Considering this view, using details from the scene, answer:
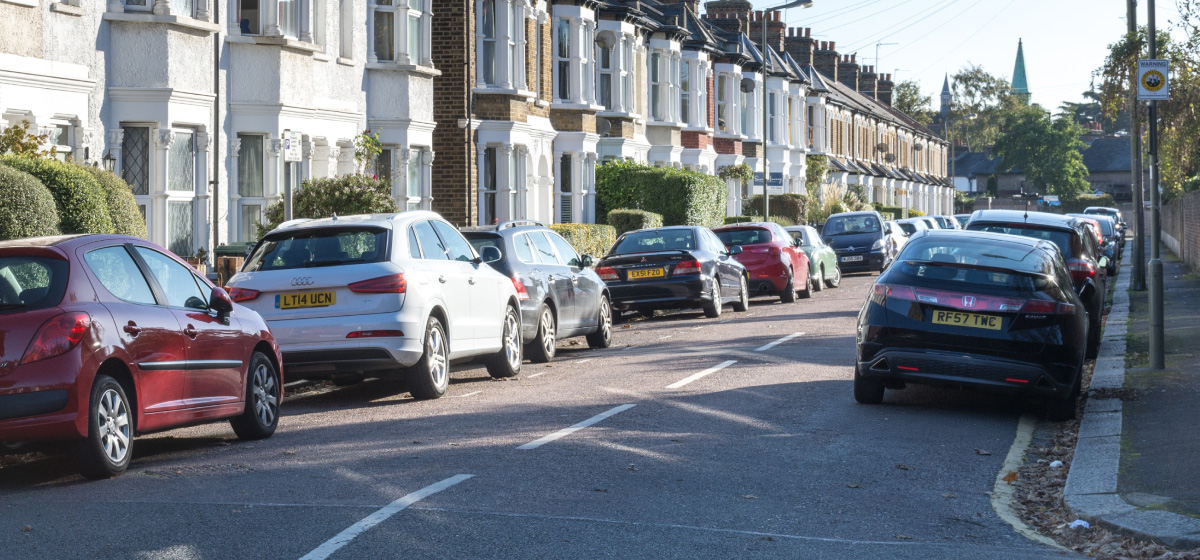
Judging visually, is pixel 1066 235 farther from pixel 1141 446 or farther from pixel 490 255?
pixel 1141 446

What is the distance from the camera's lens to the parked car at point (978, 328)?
10805 millimetres

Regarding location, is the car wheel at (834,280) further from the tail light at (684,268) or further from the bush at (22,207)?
the bush at (22,207)

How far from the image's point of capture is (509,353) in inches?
552

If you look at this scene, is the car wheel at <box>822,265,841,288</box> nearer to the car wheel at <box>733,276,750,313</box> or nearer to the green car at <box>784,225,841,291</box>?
the green car at <box>784,225,841,291</box>

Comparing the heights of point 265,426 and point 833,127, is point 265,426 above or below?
below

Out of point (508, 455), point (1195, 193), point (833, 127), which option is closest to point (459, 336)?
point (508, 455)

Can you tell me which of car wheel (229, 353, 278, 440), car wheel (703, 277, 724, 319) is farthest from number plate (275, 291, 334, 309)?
car wheel (703, 277, 724, 319)

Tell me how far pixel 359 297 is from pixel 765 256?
49.1 feet

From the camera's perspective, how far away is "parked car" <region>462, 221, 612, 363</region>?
49.9 feet

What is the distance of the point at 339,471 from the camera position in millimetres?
8320

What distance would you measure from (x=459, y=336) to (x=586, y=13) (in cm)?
2447

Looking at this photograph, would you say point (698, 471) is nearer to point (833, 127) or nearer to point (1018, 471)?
point (1018, 471)

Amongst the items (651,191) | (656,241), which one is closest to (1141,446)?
(656,241)

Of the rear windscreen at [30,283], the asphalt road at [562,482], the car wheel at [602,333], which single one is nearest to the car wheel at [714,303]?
the car wheel at [602,333]
